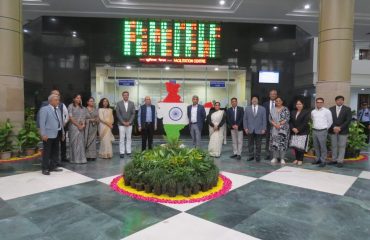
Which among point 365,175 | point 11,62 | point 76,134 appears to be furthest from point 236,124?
point 11,62

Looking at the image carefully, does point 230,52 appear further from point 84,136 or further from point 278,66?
point 84,136

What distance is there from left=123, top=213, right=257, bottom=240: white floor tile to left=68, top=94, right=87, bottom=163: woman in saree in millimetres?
3511

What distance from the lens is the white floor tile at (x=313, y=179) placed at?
443cm

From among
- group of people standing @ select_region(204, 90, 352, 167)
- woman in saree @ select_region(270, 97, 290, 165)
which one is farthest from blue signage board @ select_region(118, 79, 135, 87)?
woman in saree @ select_region(270, 97, 290, 165)

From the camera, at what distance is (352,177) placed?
16.8 feet

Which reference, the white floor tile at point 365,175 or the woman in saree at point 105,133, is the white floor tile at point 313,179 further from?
the woman in saree at point 105,133

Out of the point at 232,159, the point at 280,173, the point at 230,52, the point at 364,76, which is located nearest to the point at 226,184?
the point at 280,173

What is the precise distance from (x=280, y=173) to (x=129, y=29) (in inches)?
256

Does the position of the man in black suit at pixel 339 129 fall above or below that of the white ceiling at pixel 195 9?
below

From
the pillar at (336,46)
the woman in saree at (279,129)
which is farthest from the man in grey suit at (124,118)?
the pillar at (336,46)

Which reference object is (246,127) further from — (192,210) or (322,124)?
(192,210)

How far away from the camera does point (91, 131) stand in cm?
639

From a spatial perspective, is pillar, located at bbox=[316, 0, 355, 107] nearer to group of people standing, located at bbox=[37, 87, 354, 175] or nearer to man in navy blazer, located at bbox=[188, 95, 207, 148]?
group of people standing, located at bbox=[37, 87, 354, 175]

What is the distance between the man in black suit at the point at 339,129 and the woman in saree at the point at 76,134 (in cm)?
540
